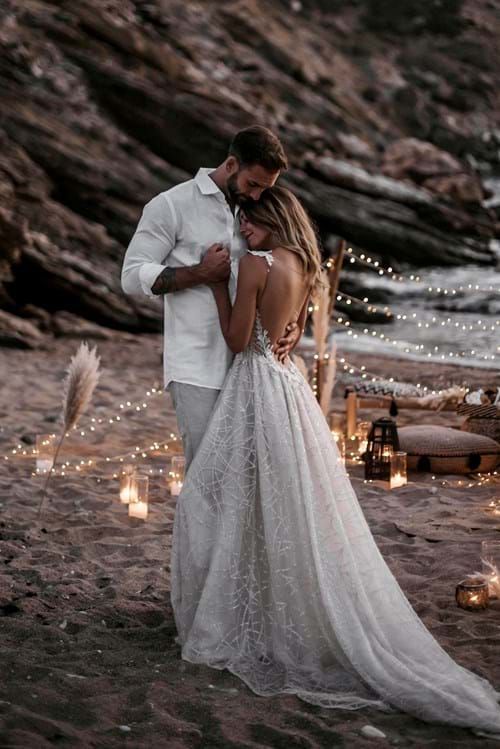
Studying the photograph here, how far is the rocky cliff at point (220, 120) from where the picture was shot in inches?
465

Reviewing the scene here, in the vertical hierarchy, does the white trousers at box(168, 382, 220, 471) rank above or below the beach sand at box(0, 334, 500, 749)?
above

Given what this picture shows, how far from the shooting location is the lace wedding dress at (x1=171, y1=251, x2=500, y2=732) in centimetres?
272

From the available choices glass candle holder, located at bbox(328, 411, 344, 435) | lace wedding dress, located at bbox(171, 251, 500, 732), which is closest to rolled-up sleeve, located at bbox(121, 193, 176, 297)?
lace wedding dress, located at bbox(171, 251, 500, 732)

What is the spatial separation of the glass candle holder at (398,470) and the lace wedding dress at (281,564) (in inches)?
89.7

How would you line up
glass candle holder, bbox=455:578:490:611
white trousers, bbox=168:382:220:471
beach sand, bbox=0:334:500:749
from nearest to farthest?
1. beach sand, bbox=0:334:500:749
2. white trousers, bbox=168:382:220:471
3. glass candle holder, bbox=455:578:490:611

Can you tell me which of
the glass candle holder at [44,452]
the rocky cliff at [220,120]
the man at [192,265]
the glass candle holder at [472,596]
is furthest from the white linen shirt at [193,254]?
the rocky cliff at [220,120]

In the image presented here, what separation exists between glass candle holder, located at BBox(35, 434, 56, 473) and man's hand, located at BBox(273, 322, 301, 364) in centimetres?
269

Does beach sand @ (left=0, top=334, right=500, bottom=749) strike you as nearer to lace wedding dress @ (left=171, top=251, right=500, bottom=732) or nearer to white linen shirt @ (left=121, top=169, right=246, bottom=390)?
lace wedding dress @ (left=171, top=251, right=500, bottom=732)

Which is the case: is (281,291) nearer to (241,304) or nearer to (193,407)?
(241,304)

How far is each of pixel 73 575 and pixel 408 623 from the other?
55.7 inches

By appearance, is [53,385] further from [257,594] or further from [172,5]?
[172,5]

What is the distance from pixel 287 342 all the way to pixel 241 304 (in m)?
0.22

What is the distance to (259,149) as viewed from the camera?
2754mm

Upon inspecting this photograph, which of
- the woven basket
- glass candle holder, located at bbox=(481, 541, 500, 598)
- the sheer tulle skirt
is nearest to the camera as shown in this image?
the sheer tulle skirt
